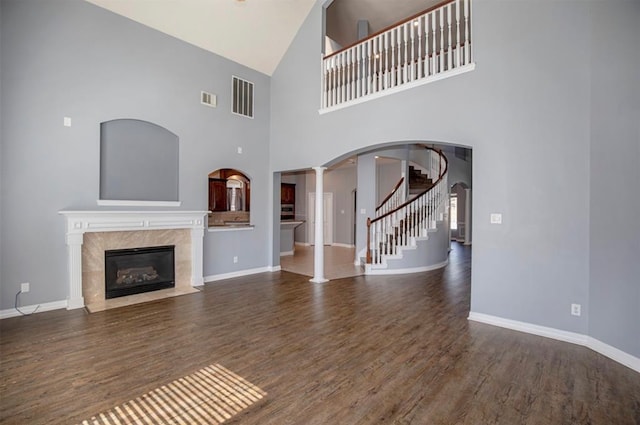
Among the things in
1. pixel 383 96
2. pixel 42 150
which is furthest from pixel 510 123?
pixel 42 150

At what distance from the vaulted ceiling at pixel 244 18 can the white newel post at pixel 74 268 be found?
3.33 m

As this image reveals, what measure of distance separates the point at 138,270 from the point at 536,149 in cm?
578

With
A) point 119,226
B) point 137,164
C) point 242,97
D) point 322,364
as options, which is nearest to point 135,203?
point 119,226

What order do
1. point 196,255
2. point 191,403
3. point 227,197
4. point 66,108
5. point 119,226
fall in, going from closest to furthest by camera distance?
point 191,403 → point 66,108 → point 119,226 → point 196,255 → point 227,197

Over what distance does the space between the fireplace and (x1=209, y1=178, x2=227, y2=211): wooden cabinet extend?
→ 3.23 m

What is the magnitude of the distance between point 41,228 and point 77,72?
217 centimetres

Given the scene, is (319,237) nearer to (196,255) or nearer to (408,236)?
(408,236)

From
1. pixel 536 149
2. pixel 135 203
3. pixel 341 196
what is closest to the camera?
pixel 536 149

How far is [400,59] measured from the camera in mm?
4801

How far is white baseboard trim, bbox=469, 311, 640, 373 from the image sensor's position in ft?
8.89

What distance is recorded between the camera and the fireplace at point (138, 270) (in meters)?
4.64

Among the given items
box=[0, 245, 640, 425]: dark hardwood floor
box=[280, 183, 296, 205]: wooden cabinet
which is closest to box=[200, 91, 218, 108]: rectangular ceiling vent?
box=[0, 245, 640, 425]: dark hardwood floor

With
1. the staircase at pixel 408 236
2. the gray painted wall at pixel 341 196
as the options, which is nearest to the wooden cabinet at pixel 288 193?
the gray painted wall at pixel 341 196

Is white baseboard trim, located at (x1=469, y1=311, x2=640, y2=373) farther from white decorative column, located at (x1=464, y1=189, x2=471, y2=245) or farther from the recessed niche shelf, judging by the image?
white decorative column, located at (x1=464, y1=189, x2=471, y2=245)
